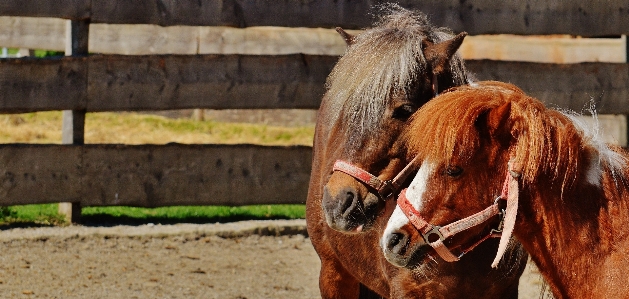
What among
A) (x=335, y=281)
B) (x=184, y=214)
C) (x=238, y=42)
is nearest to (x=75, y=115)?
(x=184, y=214)

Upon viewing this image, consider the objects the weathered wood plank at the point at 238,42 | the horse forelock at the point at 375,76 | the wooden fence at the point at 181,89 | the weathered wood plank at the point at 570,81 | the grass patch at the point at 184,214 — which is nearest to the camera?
the horse forelock at the point at 375,76

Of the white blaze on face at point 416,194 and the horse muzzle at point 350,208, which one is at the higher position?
the white blaze on face at point 416,194

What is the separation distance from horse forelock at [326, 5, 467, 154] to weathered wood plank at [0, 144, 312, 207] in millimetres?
2812

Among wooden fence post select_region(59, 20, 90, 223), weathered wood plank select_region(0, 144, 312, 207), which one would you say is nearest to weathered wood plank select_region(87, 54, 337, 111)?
wooden fence post select_region(59, 20, 90, 223)

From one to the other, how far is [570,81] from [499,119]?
170 inches

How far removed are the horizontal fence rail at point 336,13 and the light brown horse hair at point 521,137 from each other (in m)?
3.50

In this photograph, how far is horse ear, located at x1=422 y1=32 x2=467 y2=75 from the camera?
3.20 m

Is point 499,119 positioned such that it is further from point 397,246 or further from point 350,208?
point 350,208

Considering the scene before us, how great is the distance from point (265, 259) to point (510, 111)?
343 centimetres

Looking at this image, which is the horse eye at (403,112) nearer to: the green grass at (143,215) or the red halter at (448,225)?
the red halter at (448,225)

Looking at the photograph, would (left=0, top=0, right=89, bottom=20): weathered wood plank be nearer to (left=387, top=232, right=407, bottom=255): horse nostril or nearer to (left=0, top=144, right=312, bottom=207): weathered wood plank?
(left=0, top=144, right=312, bottom=207): weathered wood plank

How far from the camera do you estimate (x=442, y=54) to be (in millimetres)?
3213

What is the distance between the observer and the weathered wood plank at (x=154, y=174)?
5.77m

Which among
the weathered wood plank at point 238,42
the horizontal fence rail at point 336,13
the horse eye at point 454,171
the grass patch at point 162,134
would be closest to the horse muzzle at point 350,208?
the horse eye at point 454,171
